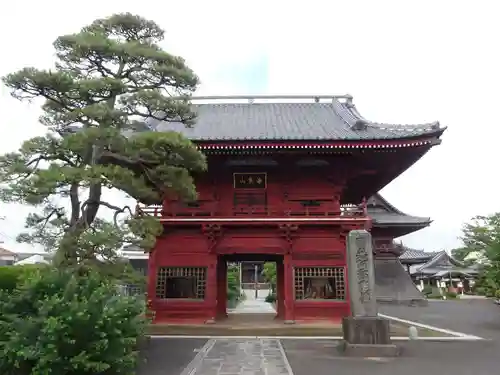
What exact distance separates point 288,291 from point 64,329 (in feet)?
34.2

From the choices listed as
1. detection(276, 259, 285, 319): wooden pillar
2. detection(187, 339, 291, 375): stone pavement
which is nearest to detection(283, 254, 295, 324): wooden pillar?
detection(276, 259, 285, 319): wooden pillar

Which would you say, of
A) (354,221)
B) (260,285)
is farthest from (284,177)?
(260,285)

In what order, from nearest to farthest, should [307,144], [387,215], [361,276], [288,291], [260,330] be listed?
[361,276], [260,330], [307,144], [288,291], [387,215]

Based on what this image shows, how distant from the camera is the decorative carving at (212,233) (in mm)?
16125

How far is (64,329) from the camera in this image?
6809 mm

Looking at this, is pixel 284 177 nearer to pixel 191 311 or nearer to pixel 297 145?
pixel 297 145

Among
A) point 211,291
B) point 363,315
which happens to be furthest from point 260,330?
point 363,315

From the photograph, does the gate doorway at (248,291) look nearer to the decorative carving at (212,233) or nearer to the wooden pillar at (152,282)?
the decorative carving at (212,233)

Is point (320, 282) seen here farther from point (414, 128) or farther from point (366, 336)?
point (414, 128)

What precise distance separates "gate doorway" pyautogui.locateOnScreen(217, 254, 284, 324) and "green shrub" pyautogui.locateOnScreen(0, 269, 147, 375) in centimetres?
990

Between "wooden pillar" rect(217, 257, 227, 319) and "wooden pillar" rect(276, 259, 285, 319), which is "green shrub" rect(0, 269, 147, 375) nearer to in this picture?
"wooden pillar" rect(217, 257, 227, 319)

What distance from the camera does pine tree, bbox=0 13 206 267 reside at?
31.4ft

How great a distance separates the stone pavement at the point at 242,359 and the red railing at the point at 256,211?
547cm

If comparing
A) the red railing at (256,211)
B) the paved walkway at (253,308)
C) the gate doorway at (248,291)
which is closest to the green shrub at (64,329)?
the red railing at (256,211)
